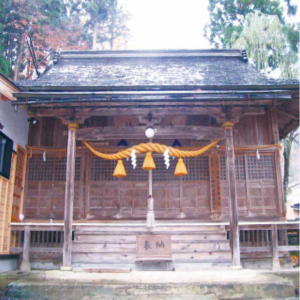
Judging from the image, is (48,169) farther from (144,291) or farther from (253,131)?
(253,131)

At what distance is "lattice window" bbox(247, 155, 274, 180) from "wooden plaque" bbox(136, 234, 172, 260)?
12.9 feet

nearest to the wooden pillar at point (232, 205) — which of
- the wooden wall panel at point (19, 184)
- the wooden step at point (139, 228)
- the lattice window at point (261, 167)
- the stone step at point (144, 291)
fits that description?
the stone step at point (144, 291)

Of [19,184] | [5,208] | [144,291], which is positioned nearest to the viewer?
[144,291]

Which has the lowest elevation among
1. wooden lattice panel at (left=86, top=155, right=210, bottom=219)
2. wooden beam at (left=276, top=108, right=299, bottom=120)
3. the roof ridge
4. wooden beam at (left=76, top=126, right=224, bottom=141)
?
wooden lattice panel at (left=86, top=155, right=210, bottom=219)

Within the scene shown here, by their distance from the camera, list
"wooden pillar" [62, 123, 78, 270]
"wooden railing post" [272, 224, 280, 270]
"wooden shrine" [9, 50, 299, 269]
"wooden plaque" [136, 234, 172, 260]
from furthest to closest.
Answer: "wooden railing post" [272, 224, 280, 270]
"wooden shrine" [9, 50, 299, 269]
"wooden plaque" [136, 234, 172, 260]
"wooden pillar" [62, 123, 78, 270]

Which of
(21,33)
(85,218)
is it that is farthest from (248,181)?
(21,33)

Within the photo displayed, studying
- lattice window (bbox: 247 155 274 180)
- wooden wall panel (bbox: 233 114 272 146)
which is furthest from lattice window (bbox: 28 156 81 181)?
lattice window (bbox: 247 155 274 180)

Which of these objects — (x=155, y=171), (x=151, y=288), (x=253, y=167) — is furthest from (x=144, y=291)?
(x=253, y=167)

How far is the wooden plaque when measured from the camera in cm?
824

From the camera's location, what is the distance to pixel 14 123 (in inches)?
392

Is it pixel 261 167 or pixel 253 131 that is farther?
pixel 253 131

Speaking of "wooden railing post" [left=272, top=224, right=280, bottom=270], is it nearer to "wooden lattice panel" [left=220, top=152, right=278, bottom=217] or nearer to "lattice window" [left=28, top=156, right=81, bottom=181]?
"wooden lattice panel" [left=220, top=152, right=278, bottom=217]

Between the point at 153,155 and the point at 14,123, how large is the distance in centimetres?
422

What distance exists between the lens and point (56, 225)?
901 cm
